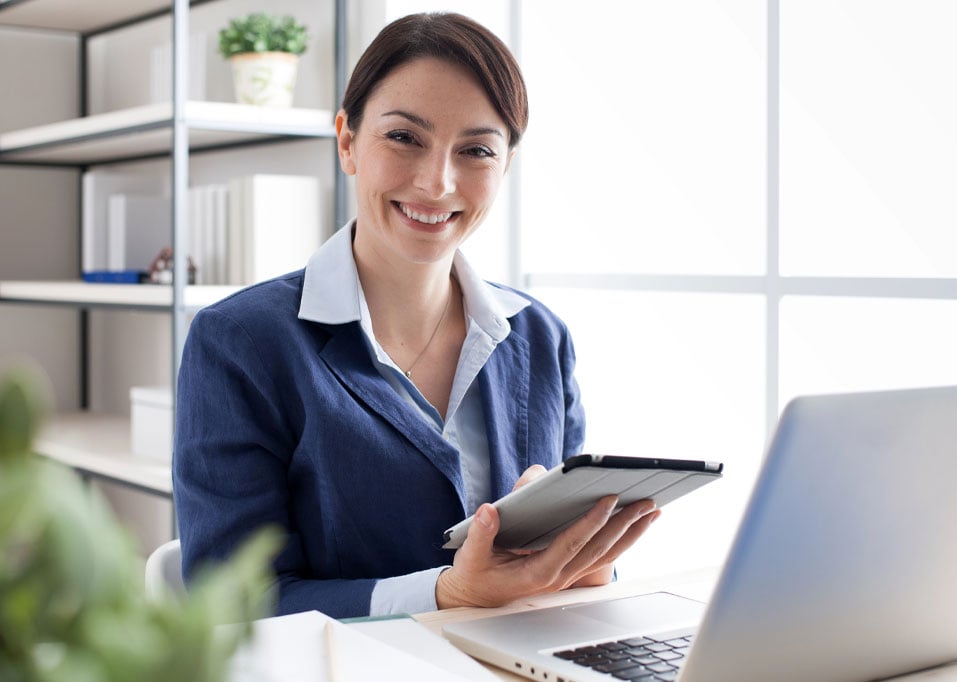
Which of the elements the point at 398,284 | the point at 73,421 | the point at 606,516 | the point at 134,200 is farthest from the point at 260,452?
the point at 73,421

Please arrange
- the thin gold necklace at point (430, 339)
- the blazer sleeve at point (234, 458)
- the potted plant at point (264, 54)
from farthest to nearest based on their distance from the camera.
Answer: the potted plant at point (264, 54)
the thin gold necklace at point (430, 339)
the blazer sleeve at point (234, 458)

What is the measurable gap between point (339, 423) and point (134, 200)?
1.89m

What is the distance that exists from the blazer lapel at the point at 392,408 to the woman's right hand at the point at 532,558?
0.26 m

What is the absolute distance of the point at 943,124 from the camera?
1.91 metres

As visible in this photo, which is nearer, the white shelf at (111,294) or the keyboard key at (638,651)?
the keyboard key at (638,651)

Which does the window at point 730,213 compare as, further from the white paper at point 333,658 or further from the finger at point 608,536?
the white paper at point 333,658

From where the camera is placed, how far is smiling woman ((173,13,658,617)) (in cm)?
135

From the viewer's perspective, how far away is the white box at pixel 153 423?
103 inches

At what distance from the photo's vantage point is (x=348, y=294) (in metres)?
1.48

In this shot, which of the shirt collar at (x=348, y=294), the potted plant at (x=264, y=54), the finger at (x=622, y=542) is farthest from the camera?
the potted plant at (x=264, y=54)

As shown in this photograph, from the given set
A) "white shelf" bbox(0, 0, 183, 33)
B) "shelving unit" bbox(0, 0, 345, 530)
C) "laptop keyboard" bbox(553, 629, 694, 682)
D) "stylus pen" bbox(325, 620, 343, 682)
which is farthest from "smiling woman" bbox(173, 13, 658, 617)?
"white shelf" bbox(0, 0, 183, 33)

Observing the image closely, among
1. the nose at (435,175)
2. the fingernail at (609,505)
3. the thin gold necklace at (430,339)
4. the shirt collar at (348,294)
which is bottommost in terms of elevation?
the fingernail at (609,505)

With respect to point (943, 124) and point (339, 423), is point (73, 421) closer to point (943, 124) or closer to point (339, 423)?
point (339, 423)

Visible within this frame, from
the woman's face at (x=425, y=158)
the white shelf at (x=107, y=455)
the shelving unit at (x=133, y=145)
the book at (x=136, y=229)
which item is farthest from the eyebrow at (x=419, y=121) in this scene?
the book at (x=136, y=229)
